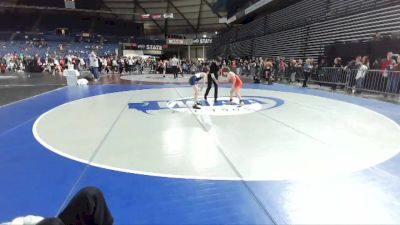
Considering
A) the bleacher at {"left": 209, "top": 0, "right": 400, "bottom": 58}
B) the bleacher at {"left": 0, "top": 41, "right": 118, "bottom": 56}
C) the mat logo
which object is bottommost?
the mat logo

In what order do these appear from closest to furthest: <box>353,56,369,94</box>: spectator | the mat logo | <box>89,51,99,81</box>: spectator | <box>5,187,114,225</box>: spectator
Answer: <box>5,187,114,225</box>: spectator → the mat logo → <box>353,56,369,94</box>: spectator → <box>89,51,99,81</box>: spectator

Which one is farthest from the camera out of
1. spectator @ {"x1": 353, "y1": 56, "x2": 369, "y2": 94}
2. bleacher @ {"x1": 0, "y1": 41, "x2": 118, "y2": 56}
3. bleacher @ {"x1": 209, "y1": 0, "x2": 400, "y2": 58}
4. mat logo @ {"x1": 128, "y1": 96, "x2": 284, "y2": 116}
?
bleacher @ {"x1": 0, "y1": 41, "x2": 118, "y2": 56}

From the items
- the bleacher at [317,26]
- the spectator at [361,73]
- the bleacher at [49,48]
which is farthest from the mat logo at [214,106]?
the bleacher at [49,48]

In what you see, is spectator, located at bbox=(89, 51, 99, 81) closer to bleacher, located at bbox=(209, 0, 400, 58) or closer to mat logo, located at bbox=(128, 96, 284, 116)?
mat logo, located at bbox=(128, 96, 284, 116)

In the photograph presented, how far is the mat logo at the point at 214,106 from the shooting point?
8555mm

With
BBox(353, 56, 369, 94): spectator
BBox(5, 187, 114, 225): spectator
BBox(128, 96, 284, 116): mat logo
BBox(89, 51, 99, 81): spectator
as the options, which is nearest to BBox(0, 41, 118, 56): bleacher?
BBox(89, 51, 99, 81): spectator

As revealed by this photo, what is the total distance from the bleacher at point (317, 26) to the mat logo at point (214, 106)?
24.5 ft

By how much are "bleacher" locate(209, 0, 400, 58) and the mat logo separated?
24.5 feet

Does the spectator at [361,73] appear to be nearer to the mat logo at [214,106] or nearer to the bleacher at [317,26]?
the bleacher at [317,26]

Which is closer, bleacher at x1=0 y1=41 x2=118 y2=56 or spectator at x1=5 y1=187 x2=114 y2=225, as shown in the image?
spectator at x1=5 y1=187 x2=114 y2=225

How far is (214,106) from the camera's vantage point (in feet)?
30.9

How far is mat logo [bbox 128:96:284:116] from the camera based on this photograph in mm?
8555

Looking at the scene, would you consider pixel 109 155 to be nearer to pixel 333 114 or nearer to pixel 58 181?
pixel 58 181

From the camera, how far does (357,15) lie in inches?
619
